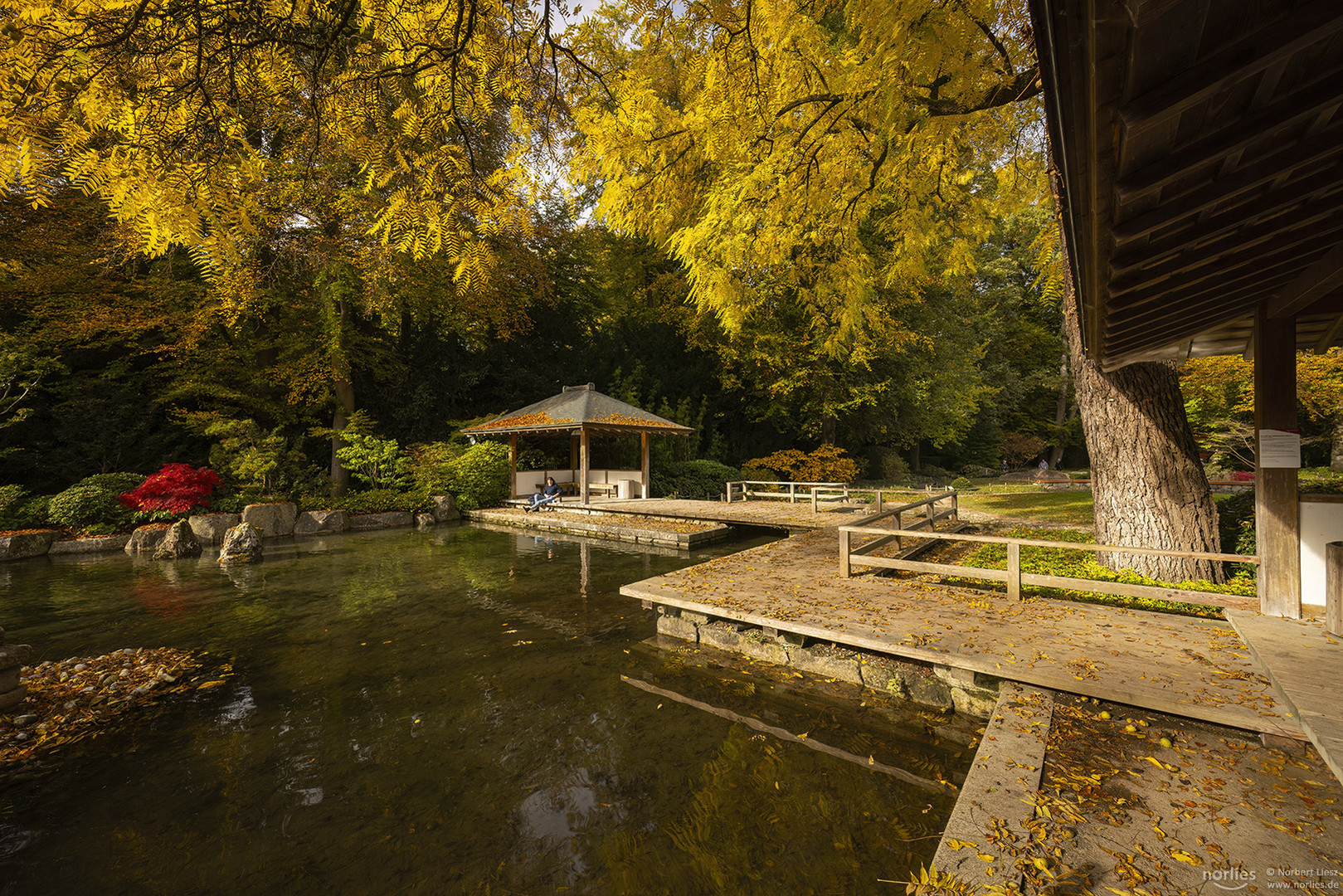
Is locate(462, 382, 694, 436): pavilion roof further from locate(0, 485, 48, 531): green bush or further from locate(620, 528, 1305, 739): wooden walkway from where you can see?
locate(0, 485, 48, 531): green bush

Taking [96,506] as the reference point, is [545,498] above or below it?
below

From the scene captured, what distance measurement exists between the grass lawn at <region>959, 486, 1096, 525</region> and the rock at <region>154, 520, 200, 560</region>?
1846 cm

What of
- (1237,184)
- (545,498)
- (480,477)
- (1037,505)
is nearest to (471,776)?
(1237,184)

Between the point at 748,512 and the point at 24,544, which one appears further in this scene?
the point at 748,512

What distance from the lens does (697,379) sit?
2247 cm

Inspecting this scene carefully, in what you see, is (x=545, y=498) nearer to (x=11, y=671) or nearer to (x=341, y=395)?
(x=341, y=395)

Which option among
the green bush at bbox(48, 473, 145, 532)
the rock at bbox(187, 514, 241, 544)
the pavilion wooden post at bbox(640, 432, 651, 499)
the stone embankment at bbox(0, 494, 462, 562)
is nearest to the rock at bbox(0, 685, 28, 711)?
the stone embankment at bbox(0, 494, 462, 562)

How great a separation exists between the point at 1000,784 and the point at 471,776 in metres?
3.21

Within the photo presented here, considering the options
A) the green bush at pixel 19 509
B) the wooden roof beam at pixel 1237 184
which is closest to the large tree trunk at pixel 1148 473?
the wooden roof beam at pixel 1237 184

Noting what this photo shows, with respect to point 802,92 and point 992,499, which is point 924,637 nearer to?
point 802,92

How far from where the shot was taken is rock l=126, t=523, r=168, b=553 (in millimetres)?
11352

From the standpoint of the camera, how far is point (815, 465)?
66.9 feet

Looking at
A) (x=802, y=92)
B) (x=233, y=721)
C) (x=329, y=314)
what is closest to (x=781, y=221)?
(x=802, y=92)

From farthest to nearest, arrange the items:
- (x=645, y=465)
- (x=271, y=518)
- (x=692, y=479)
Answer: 1. (x=692, y=479)
2. (x=645, y=465)
3. (x=271, y=518)
